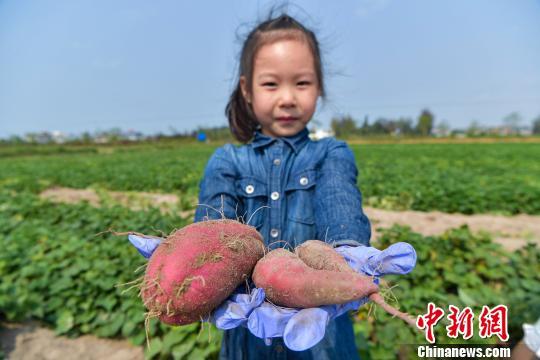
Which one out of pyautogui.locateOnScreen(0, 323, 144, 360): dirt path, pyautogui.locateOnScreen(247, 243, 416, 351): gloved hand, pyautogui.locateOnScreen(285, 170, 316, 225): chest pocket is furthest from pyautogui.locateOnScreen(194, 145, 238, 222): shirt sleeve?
pyautogui.locateOnScreen(0, 323, 144, 360): dirt path

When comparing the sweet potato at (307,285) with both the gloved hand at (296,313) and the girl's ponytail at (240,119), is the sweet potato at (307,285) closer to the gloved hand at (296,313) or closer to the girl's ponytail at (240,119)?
the gloved hand at (296,313)

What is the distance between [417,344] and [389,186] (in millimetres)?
7597

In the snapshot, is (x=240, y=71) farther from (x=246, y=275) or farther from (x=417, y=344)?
(x=417, y=344)

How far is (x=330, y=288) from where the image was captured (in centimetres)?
111

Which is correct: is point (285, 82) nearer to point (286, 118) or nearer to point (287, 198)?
point (286, 118)

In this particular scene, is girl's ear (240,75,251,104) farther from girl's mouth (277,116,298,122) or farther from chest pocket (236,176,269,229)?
chest pocket (236,176,269,229)

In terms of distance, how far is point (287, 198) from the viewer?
192 centimetres

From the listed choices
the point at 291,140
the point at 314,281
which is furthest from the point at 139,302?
the point at 314,281

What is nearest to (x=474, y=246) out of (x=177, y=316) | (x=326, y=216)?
(x=326, y=216)

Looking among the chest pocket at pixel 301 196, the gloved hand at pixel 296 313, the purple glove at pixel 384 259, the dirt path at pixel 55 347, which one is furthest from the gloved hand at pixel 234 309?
the dirt path at pixel 55 347

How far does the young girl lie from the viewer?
1657mm

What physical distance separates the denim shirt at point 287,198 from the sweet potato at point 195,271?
0.96 ft

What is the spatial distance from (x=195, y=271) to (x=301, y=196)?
0.85 m

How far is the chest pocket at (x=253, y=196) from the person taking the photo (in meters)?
1.89
